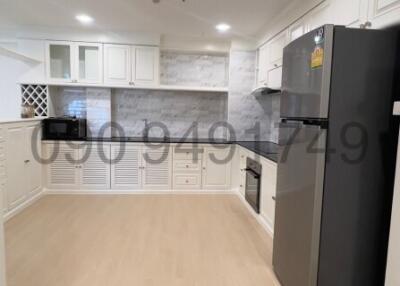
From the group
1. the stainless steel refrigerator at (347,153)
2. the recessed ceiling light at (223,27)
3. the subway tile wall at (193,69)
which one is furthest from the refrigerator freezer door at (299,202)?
the subway tile wall at (193,69)

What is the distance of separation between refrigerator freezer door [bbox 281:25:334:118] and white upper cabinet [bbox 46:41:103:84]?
327 centimetres

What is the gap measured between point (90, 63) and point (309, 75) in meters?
3.67

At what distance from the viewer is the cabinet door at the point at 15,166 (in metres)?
3.27

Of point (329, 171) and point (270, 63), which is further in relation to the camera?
point (270, 63)

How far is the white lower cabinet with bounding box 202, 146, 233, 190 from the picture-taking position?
175 inches

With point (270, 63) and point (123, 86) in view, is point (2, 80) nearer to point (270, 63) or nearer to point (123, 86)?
point (123, 86)

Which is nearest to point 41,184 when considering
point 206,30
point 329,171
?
point 206,30

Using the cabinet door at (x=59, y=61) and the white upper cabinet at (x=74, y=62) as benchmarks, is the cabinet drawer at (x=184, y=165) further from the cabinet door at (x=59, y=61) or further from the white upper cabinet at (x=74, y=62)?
the cabinet door at (x=59, y=61)

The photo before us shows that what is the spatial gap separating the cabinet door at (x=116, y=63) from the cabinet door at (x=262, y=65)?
204cm

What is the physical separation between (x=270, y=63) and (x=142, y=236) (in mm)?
2724

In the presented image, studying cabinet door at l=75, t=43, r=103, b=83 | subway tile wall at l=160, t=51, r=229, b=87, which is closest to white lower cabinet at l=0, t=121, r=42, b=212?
cabinet door at l=75, t=43, r=103, b=83

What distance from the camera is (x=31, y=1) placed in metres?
3.10

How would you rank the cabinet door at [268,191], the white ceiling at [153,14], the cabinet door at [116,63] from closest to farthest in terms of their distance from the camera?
the cabinet door at [268,191] < the white ceiling at [153,14] < the cabinet door at [116,63]

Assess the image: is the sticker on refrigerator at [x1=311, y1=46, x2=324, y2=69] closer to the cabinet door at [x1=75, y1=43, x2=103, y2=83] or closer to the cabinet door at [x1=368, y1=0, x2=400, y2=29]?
the cabinet door at [x1=368, y1=0, x2=400, y2=29]
